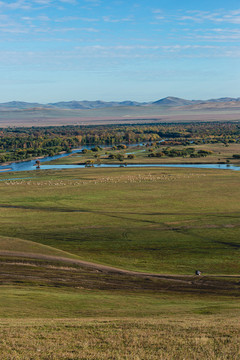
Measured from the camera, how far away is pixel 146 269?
109ft

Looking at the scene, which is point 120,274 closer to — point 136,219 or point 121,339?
point 121,339

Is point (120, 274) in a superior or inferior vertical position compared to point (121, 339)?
inferior

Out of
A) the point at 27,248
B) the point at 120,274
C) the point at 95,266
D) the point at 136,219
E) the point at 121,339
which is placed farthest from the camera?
the point at 136,219

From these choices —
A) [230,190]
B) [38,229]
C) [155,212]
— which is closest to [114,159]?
[230,190]

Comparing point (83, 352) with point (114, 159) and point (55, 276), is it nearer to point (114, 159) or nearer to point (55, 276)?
point (55, 276)

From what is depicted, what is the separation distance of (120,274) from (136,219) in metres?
17.5

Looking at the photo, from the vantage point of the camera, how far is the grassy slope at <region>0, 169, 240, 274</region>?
36375 millimetres

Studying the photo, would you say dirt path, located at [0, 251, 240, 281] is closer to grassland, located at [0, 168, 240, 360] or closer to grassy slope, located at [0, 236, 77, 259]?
grassland, located at [0, 168, 240, 360]

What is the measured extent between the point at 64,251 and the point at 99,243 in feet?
13.5

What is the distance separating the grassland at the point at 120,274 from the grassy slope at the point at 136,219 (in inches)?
5.1

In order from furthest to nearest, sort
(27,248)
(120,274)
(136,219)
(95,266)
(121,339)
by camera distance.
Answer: (136,219) < (27,248) < (95,266) < (120,274) < (121,339)

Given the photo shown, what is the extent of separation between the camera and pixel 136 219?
49.1m

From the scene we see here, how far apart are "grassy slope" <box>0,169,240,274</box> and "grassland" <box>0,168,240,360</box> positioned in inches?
5.1

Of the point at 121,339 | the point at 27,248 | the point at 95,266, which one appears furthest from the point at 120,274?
the point at 121,339
